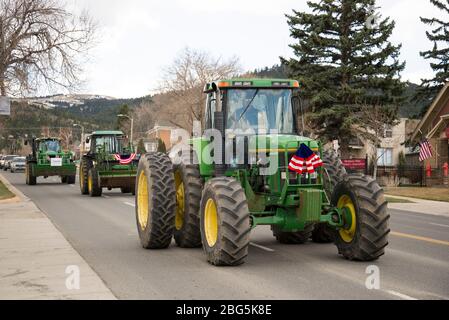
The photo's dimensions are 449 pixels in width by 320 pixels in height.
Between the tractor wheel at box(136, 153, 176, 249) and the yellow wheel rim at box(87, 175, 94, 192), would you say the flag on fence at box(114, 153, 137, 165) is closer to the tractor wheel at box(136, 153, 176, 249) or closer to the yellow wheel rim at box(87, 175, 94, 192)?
the yellow wheel rim at box(87, 175, 94, 192)

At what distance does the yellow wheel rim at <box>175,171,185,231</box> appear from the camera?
12211 mm

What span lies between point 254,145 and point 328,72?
33855 millimetres

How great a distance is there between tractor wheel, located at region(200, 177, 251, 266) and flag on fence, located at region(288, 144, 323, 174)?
95 centimetres

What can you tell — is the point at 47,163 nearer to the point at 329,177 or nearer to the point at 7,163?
the point at 329,177

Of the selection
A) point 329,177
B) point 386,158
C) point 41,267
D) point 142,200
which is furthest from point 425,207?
point 386,158

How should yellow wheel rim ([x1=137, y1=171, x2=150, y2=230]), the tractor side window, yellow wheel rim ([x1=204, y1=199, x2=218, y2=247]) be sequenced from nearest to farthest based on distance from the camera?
1. yellow wheel rim ([x1=204, y1=199, x2=218, y2=247])
2. the tractor side window
3. yellow wheel rim ([x1=137, y1=171, x2=150, y2=230])

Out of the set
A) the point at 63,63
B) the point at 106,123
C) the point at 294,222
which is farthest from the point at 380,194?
the point at 106,123

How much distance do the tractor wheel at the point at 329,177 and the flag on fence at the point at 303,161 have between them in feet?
2.75

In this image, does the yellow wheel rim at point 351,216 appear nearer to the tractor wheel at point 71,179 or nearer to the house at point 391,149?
the tractor wheel at point 71,179

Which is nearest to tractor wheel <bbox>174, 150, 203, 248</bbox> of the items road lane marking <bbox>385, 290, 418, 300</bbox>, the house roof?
road lane marking <bbox>385, 290, 418, 300</bbox>

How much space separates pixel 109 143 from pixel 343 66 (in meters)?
19.4

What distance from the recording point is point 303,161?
33.6 ft

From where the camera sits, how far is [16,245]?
41.4ft
